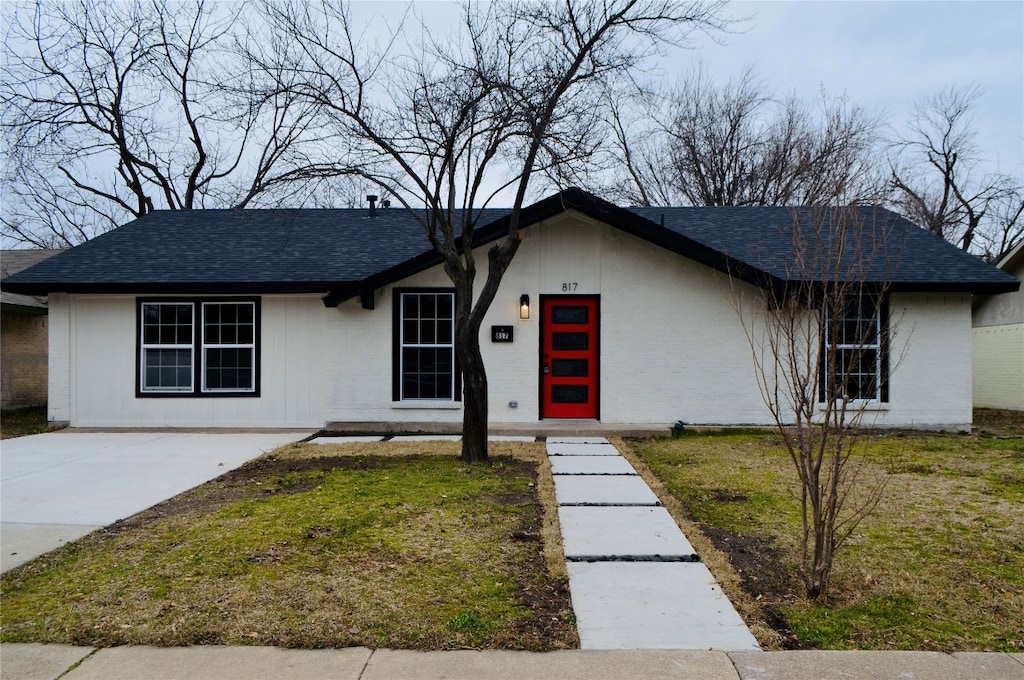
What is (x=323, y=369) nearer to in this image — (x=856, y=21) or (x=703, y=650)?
(x=703, y=650)

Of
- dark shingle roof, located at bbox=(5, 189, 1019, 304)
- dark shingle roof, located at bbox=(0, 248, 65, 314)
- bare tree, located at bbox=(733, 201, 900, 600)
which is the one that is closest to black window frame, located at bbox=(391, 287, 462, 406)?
dark shingle roof, located at bbox=(5, 189, 1019, 304)

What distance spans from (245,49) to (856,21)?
11972 mm

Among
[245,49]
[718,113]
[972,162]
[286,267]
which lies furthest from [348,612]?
[972,162]

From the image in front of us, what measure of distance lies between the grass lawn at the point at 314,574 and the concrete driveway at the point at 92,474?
360 millimetres

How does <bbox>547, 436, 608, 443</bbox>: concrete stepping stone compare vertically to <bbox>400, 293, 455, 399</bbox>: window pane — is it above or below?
below

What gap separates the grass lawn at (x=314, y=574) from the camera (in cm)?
342

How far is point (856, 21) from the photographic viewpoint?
1356 centimetres

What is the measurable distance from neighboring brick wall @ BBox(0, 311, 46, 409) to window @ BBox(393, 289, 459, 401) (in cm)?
1046

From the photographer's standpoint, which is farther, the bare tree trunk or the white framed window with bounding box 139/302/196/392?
the white framed window with bounding box 139/302/196/392

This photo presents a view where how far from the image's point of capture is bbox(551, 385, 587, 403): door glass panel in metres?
11.1

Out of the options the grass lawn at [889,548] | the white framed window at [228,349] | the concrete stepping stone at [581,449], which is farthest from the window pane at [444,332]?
the grass lawn at [889,548]

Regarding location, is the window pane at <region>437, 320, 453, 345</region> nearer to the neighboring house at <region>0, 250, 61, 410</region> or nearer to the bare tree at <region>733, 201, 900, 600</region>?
the bare tree at <region>733, 201, 900, 600</region>

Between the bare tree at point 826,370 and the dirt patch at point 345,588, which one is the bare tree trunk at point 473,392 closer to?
the dirt patch at point 345,588

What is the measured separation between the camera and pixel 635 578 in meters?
4.21
